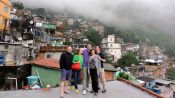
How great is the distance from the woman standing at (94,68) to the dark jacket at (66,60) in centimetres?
75

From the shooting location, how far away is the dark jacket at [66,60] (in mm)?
10172

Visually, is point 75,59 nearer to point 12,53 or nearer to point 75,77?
point 75,77

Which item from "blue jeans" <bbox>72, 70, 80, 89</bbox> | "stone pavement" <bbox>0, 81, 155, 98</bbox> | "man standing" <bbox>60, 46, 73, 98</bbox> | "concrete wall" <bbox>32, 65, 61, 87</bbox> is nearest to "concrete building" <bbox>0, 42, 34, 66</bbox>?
"concrete wall" <bbox>32, 65, 61, 87</bbox>

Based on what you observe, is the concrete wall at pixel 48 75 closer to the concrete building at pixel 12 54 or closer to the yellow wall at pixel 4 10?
the concrete building at pixel 12 54

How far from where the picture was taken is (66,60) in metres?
10.2

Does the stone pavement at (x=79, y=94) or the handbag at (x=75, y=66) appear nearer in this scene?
the stone pavement at (x=79, y=94)

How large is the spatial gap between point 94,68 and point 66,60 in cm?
108

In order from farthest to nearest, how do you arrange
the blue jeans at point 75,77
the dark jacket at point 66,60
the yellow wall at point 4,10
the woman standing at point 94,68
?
the yellow wall at point 4,10 → the blue jeans at point 75,77 → the woman standing at point 94,68 → the dark jacket at point 66,60

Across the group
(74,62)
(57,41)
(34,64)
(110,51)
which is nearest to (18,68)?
(34,64)

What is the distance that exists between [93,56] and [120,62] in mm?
57192

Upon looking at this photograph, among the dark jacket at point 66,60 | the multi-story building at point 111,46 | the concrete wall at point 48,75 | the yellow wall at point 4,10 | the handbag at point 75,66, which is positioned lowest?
the concrete wall at point 48,75

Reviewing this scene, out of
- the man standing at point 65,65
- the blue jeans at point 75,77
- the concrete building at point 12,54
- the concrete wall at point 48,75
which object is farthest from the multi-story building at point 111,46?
the man standing at point 65,65

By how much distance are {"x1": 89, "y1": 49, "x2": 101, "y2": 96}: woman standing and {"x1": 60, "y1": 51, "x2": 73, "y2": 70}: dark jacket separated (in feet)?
2.46

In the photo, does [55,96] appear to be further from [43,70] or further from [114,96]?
[43,70]
